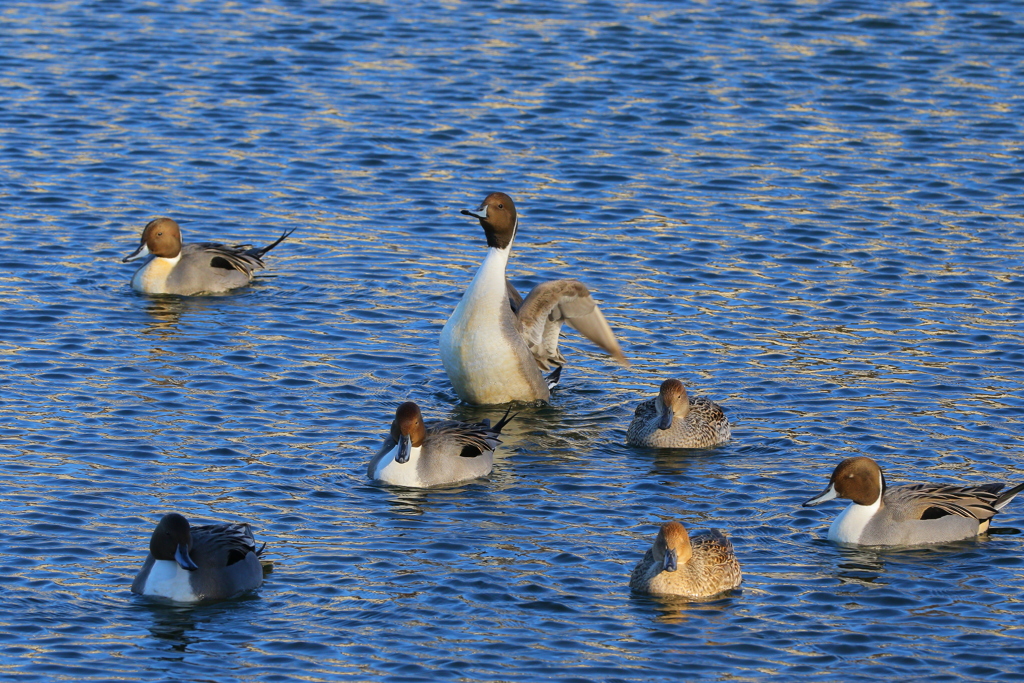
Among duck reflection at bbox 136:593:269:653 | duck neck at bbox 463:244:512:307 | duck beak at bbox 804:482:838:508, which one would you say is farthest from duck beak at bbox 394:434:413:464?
duck beak at bbox 804:482:838:508

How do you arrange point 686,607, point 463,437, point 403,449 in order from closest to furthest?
point 686,607 < point 403,449 < point 463,437

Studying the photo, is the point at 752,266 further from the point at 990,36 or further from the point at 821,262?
the point at 990,36

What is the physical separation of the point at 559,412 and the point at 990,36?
14354 mm

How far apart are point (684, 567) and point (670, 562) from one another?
95 millimetres

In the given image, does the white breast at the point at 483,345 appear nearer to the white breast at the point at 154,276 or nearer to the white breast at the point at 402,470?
the white breast at the point at 402,470

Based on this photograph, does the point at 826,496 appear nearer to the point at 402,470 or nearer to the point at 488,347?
the point at 402,470

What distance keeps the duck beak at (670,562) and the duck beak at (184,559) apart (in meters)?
2.96

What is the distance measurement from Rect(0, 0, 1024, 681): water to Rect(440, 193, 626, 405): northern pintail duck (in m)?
0.33

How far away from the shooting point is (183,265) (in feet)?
56.3

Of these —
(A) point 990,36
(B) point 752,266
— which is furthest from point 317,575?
(A) point 990,36

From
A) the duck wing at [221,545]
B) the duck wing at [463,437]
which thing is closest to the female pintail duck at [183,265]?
the duck wing at [463,437]

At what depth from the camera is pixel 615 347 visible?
599 inches

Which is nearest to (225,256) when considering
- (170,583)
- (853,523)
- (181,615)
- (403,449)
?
(403,449)

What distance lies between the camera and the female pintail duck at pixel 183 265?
17.2 meters
